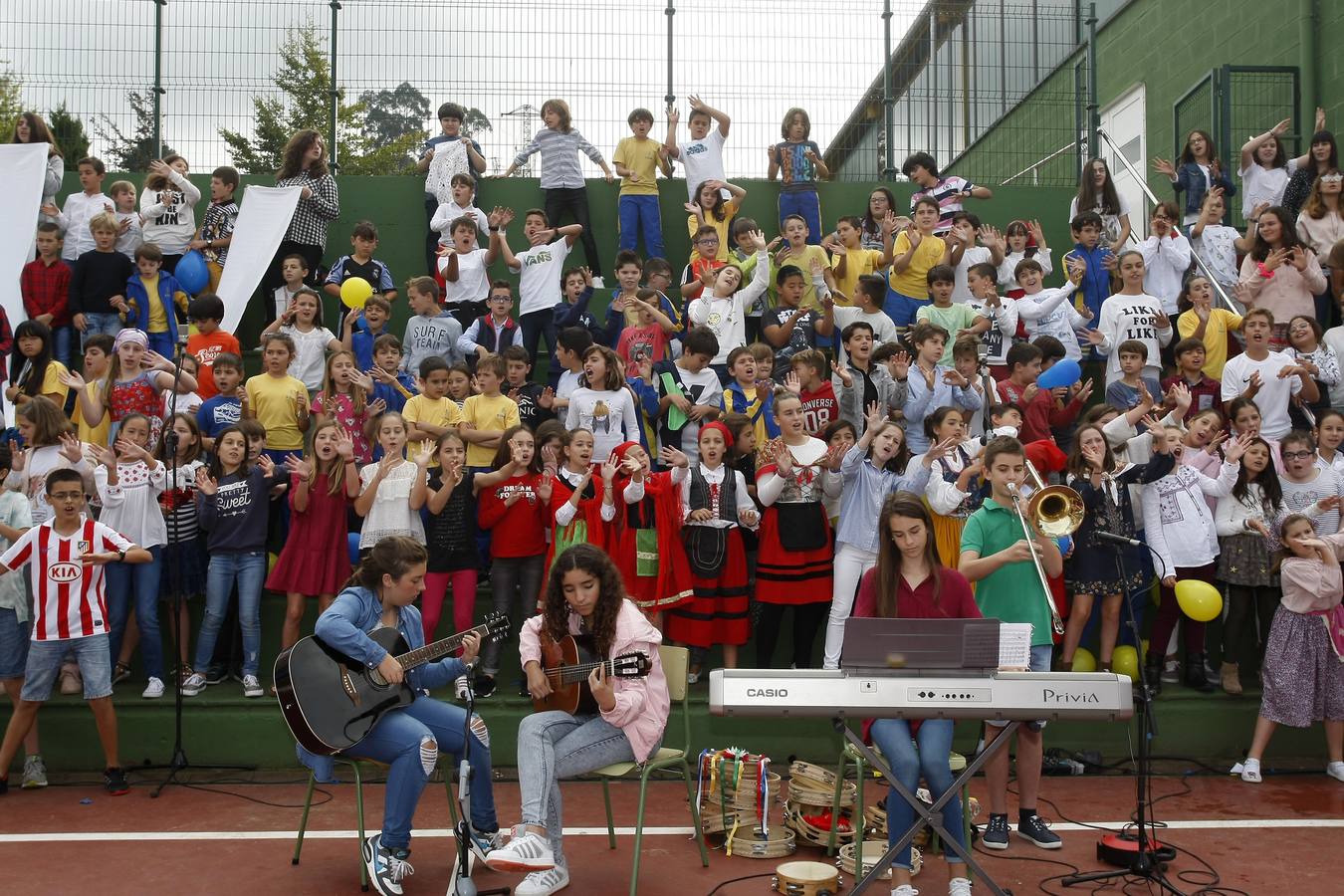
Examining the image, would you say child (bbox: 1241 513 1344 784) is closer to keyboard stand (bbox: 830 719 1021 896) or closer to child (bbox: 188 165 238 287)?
keyboard stand (bbox: 830 719 1021 896)

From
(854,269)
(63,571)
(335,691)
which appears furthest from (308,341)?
(335,691)

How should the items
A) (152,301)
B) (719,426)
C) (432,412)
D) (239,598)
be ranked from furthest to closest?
(152,301)
(432,412)
(719,426)
(239,598)

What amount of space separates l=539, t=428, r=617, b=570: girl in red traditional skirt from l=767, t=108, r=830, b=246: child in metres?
5.17

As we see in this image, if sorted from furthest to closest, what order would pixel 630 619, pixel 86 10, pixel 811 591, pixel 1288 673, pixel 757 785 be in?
pixel 86 10, pixel 811 591, pixel 1288 673, pixel 757 785, pixel 630 619

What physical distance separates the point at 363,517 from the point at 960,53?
9.87 meters

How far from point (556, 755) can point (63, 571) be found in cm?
332

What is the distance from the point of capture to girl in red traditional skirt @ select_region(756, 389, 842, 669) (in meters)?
8.03

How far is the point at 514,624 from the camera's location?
8.51m

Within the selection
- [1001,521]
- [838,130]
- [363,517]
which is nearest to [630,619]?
[1001,521]

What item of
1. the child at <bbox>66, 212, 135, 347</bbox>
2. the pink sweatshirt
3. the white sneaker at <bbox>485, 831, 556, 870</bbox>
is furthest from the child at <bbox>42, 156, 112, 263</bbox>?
the white sneaker at <bbox>485, 831, 556, 870</bbox>

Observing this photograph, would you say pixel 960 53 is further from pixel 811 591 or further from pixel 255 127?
pixel 811 591

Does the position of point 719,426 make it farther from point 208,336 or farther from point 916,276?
point 208,336

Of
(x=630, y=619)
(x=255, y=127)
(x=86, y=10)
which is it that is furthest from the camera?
(x=255, y=127)

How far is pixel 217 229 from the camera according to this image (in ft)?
37.8
